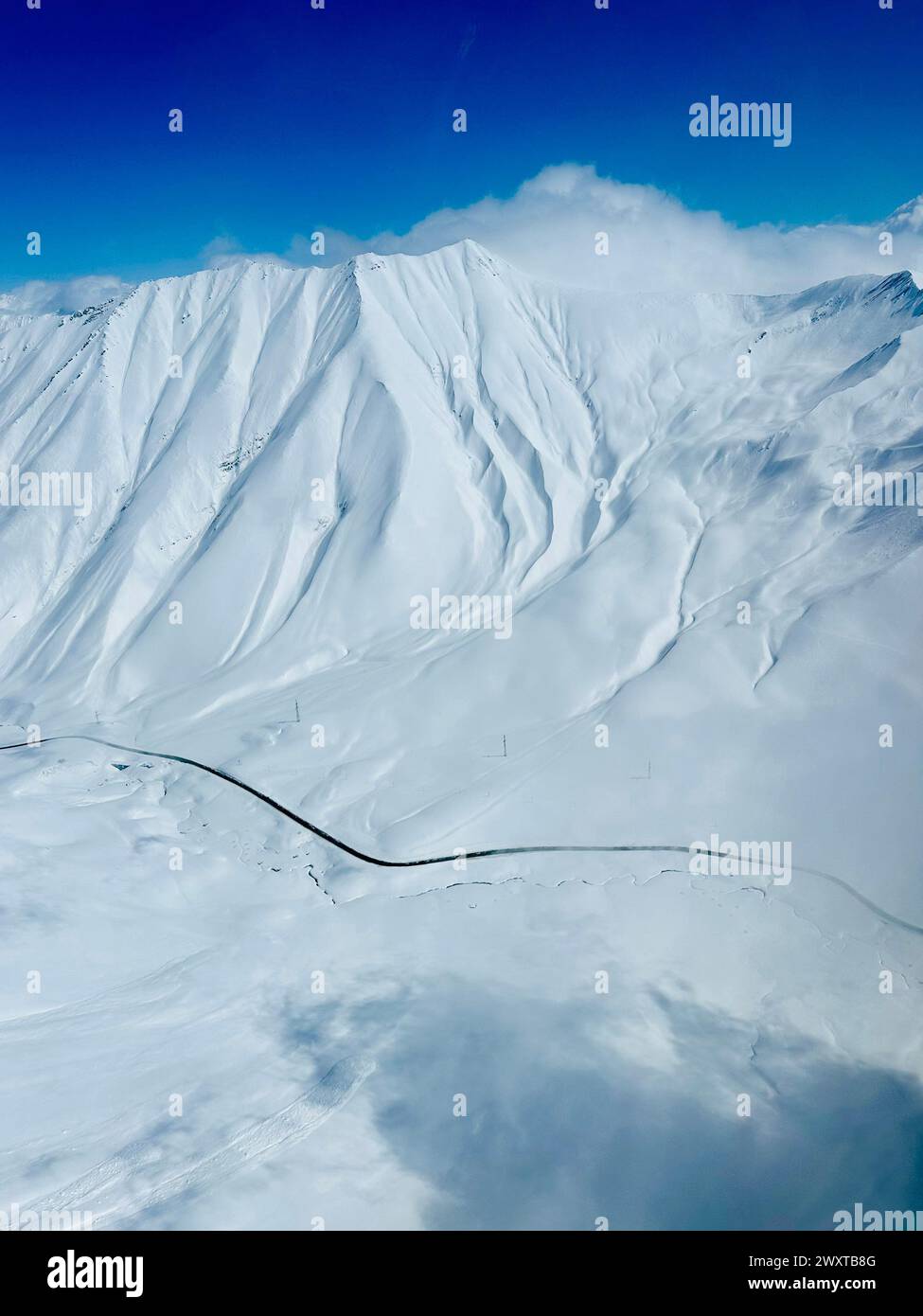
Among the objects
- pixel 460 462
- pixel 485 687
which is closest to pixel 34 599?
pixel 460 462

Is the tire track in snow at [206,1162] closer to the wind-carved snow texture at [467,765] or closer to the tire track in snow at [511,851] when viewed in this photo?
the wind-carved snow texture at [467,765]

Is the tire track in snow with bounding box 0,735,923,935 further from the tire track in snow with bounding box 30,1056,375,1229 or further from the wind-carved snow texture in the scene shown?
the tire track in snow with bounding box 30,1056,375,1229

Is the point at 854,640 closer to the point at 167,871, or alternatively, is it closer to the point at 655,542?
the point at 655,542

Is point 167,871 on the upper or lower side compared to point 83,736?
lower

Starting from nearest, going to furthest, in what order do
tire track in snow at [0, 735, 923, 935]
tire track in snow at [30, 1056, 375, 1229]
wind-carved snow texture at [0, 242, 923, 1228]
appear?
1. tire track in snow at [30, 1056, 375, 1229]
2. wind-carved snow texture at [0, 242, 923, 1228]
3. tire track in snow at [0, 735, 923, 935]

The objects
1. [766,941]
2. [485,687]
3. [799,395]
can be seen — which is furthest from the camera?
[799,395]

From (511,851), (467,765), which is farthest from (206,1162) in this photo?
(467,765)

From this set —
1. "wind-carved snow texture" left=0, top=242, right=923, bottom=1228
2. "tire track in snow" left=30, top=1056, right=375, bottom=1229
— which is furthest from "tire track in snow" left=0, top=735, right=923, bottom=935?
"tire track in snow" left=30, top=1056, right=375, bottom=1229

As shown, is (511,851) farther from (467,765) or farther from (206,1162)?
(206,1162)
